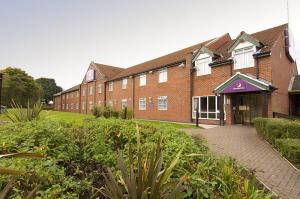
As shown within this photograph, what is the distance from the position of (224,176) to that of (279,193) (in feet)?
7.45

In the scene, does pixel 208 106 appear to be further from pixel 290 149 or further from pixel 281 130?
pixel 290 149

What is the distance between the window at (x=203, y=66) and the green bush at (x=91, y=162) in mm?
15067

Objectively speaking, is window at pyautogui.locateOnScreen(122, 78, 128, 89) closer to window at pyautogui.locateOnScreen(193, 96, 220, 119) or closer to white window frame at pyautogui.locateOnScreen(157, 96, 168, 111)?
white window frame at pyautogui.locateOnScreen(157, 96, 168, 111)

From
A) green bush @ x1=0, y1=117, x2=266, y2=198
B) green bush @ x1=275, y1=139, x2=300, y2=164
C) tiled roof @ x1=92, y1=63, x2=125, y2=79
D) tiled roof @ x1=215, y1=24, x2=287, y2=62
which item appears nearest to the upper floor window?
tiled roof @ x1=215, y1=24, x2=287, y2=62

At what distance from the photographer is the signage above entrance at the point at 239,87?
14.9 meters

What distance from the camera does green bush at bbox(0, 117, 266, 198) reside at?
332 centimetres

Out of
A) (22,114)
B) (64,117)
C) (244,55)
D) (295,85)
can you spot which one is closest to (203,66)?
(244,55)

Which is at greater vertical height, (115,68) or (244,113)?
(115,68)

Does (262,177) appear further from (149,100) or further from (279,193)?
(149,100)

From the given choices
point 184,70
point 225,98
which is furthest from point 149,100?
point 225,98

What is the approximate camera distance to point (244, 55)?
1712cm

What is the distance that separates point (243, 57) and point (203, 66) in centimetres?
383

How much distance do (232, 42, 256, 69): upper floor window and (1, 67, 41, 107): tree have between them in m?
31.9

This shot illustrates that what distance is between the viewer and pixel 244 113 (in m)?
17.5
